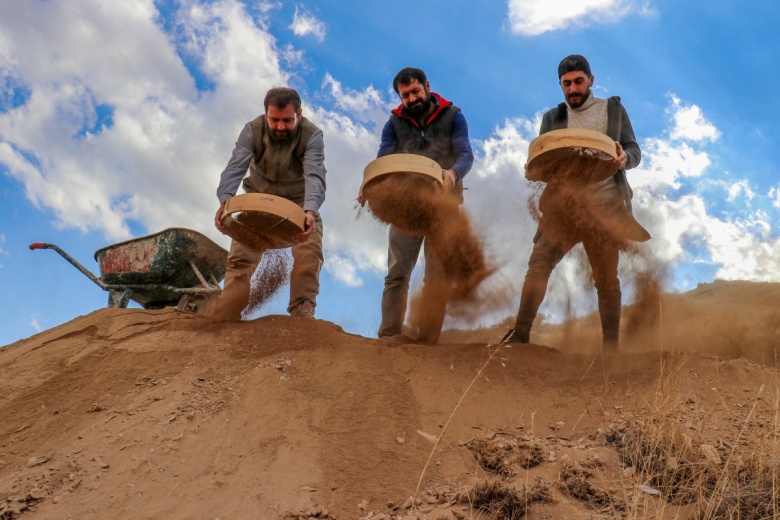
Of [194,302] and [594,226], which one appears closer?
[594,226]

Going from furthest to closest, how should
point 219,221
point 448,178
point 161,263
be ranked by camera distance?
point 161,263, point 448,178, point 219,221

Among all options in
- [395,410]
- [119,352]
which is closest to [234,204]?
[119,352]

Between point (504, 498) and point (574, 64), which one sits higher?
point (574, 64)

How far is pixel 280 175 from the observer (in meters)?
4.42

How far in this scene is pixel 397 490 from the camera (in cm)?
251

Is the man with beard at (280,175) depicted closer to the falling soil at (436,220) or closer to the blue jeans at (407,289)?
the blue jeans at (407,289)

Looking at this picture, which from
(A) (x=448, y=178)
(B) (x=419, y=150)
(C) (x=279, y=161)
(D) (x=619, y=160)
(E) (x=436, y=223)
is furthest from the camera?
(B) (x=419, y=150)

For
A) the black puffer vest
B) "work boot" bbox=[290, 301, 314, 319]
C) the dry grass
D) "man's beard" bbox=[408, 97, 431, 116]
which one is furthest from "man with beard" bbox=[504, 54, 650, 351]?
the dry grass

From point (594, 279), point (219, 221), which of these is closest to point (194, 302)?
point (219, 221)

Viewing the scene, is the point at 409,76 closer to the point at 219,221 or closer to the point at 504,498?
the point at 219,221

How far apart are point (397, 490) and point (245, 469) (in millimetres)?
615

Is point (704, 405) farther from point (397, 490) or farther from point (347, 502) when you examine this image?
point (347, 502)

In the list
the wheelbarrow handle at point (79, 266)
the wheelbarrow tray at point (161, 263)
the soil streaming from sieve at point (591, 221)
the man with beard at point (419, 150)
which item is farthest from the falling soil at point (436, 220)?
the wheelbarrow handle at point (79, 266)

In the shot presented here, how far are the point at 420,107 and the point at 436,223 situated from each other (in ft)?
2.96
